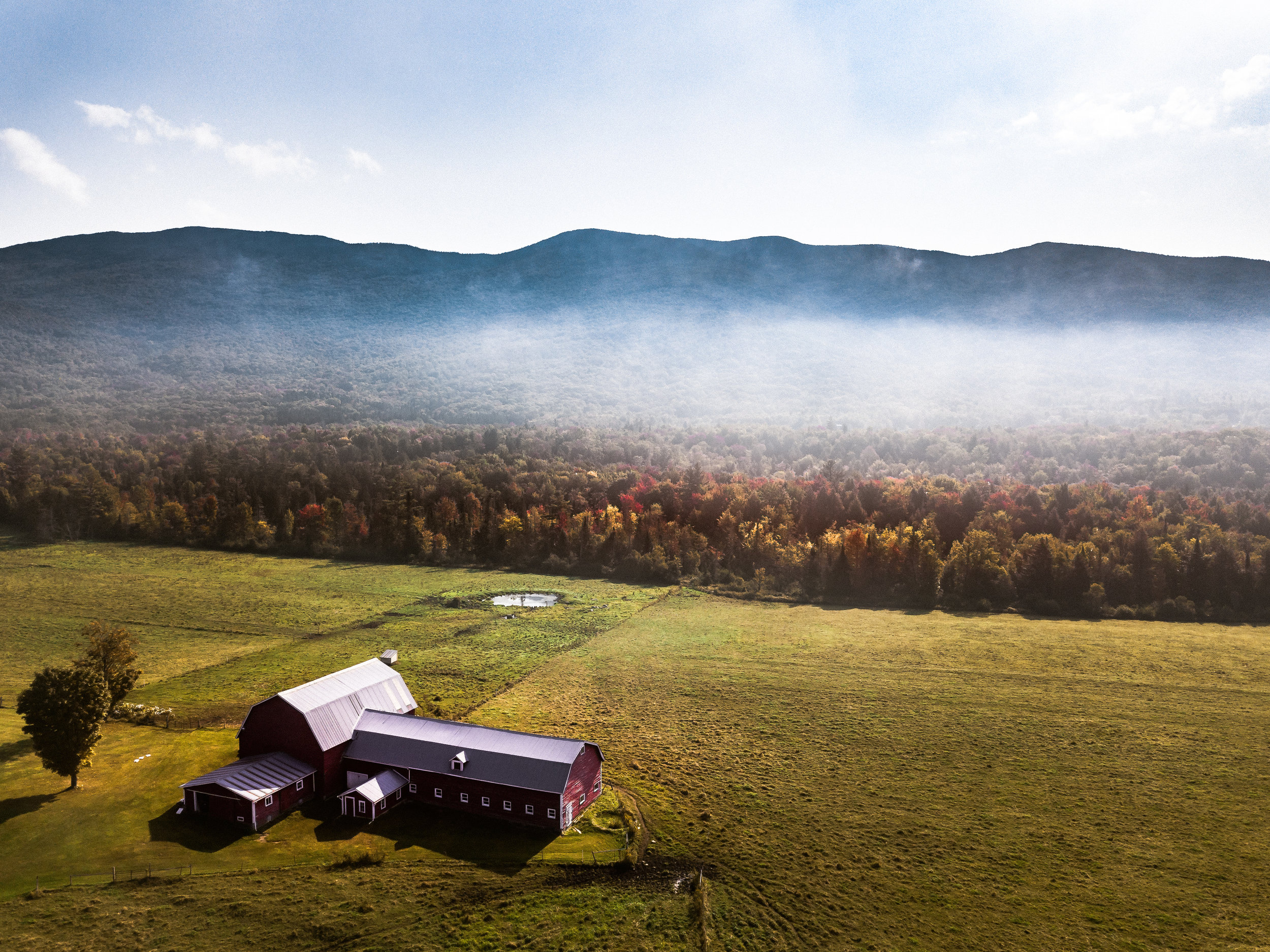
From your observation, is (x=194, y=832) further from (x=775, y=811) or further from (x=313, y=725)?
(x=775, y=811)

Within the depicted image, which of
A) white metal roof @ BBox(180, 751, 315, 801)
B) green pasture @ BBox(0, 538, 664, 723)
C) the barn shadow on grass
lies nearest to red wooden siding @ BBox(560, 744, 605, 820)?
the barn shadow on grass

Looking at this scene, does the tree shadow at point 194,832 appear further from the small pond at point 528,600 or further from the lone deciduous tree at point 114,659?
the small pond at point 528,600

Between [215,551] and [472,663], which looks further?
[215,551]

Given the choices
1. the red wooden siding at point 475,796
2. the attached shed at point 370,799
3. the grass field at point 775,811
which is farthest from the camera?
the attached shed at point 370,799

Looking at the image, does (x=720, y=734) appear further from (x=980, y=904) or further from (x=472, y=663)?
(x=472, y=663)

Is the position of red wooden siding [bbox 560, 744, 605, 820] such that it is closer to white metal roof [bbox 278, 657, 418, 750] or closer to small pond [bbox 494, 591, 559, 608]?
white metal roof [bbox 278, 657, 418, 750]

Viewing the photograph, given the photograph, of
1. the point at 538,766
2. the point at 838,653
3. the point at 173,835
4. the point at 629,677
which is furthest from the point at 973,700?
the point at 173,835

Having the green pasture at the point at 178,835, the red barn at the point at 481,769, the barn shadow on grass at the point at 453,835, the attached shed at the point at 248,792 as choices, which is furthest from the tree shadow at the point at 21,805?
the red barn at the point at 481,769
